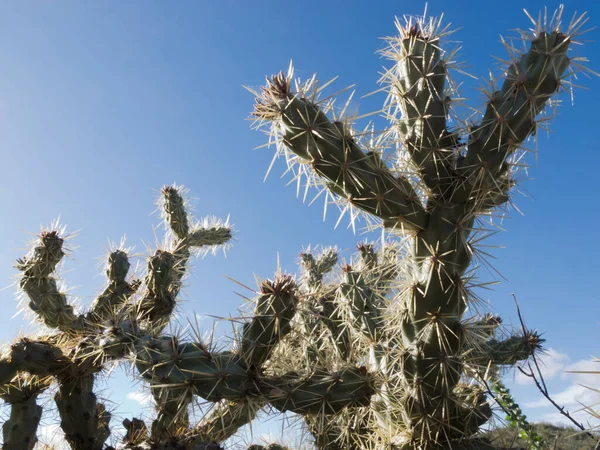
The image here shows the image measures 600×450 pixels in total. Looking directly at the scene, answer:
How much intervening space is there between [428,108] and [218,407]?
1899mm

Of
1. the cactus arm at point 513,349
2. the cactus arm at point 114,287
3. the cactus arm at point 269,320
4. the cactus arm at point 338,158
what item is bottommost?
the cactus arm at point 269,320

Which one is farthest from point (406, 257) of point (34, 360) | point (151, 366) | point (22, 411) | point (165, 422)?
point (22, 411)

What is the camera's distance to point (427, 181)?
2.72 m

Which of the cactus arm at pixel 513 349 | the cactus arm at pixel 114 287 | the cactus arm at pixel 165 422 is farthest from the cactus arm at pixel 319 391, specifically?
the cactus arm at pixel 114 287

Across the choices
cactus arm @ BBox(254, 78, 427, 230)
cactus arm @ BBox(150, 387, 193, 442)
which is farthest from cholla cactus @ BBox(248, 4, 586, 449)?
cactus arm @ BBox(150, 387, 193, 442)

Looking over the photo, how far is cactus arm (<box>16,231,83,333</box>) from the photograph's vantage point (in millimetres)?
4457

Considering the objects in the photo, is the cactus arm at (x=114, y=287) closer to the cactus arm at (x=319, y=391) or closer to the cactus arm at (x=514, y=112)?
the cactus arm at (x=319, y=391)

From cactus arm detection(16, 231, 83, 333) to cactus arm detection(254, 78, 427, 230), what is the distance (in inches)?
112

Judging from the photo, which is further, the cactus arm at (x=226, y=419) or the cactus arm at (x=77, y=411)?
the cactus arm at (x=77, y=411)

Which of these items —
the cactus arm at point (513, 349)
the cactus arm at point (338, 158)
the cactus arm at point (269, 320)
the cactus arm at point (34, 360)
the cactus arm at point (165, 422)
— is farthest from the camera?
the cactus arm at point (513, 349)

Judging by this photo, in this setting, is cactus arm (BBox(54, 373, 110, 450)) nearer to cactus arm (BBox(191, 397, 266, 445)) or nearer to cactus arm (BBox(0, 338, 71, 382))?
cactus arm (BBox(0, 338, 71, 382))

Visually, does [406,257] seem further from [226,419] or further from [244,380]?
[226,419]

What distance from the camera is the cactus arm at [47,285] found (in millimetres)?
4457

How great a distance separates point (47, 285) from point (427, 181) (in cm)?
341
